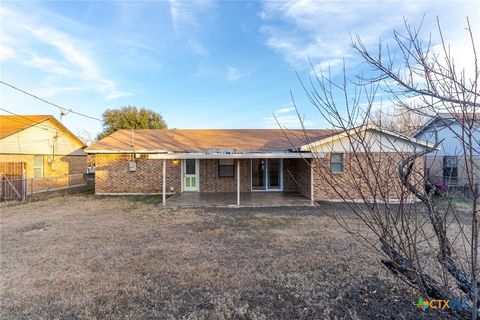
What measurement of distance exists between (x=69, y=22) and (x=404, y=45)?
13761 mm

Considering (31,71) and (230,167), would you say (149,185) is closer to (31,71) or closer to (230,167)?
(230,167)

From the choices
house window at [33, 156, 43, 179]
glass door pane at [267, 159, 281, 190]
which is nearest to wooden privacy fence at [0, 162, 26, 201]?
house window at [33, 156, 43, 179]

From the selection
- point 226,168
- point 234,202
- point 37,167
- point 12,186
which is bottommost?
point 234,202

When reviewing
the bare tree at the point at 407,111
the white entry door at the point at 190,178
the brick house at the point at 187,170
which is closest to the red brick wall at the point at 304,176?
the brick house at the point at 187,170

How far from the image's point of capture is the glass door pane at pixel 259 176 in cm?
1456

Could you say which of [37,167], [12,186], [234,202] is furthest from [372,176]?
[37,167]

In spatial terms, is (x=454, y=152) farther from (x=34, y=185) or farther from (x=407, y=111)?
(x=34, y=185)

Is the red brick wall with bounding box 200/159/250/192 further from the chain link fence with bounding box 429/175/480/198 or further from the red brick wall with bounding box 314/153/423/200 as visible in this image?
the chain link fence with bounding box 429/175/480/198

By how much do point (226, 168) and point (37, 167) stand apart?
1233 centimetres

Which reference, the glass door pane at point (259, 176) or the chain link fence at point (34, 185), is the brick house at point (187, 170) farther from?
the chain link fence at point (34, 185)

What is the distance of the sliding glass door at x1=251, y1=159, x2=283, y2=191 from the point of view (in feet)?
47.7

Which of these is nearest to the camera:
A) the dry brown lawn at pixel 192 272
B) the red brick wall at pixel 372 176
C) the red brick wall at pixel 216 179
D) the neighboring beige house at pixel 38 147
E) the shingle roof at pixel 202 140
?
the red brick wall at pixel 372 176

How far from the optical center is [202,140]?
16562 millimetres

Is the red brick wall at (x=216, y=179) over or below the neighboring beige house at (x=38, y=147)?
below
